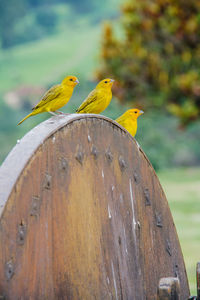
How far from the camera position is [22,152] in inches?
79.5

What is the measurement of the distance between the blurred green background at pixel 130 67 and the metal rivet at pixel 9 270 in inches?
332

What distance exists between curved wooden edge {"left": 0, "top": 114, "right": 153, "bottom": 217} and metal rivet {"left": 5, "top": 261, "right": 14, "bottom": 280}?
0.54 ft

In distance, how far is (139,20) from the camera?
14500 mm

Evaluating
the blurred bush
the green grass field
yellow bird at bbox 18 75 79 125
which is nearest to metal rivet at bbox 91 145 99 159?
yellow bird at bbox 18 75 79 125

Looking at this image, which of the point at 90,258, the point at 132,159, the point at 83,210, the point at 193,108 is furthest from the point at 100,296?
the point at 193,108

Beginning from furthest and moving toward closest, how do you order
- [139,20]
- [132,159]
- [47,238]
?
[139,20] → [132,159] → [47,238]

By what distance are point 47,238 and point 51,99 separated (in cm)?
139

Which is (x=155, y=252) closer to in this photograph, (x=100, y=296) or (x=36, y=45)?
(x=100, y=296)

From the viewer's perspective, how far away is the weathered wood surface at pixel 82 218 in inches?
76.1

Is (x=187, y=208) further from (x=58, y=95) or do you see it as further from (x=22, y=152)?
(x=22, y=152)

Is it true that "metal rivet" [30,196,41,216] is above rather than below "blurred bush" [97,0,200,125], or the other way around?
below

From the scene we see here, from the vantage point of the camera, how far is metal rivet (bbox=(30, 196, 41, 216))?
199 cm

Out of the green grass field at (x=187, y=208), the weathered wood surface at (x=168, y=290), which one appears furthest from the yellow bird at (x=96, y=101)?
the green grass field at (x=187, y=208)

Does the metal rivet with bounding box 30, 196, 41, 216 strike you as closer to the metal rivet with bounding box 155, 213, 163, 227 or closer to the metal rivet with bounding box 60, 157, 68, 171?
Answer: the metal rivet with bounding box 60, 157, 68, 171
